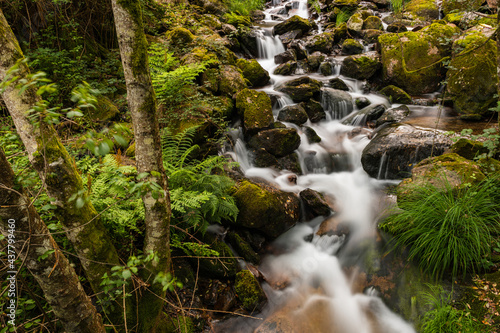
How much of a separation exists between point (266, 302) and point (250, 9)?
592 inches

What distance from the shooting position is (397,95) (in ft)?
28.7

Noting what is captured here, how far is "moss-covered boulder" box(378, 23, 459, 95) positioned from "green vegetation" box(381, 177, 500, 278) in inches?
259

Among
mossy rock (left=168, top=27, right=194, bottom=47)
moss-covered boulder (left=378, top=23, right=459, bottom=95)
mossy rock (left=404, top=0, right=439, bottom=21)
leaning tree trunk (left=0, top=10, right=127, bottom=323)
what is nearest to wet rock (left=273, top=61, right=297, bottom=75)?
moss-covered boulder (left=378, top=23, right=459, bottom=95)

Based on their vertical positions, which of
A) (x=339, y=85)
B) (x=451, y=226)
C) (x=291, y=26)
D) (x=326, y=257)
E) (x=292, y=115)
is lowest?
(x=326, y=257)

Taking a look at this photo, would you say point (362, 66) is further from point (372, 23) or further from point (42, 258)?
point (42, 258)

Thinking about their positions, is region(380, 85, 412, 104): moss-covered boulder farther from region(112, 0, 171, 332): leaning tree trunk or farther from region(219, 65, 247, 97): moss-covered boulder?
region(112, 0, 171, 332): leaning tree trunk

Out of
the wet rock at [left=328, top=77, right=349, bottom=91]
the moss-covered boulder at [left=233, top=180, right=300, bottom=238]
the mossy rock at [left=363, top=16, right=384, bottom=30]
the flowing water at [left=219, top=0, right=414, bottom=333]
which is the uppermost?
the mossy rock at [left=363, top=16, right=384, bottom=30]

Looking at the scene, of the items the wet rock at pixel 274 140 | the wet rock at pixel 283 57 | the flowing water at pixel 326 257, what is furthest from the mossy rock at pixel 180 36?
the wet rock at pixel 283 57

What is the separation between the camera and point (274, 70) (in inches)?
411

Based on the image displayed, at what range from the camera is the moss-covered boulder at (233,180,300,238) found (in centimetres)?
438

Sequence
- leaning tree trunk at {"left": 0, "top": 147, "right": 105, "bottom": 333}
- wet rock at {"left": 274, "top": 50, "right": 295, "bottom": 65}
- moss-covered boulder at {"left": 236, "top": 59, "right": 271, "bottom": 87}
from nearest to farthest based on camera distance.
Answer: leaning tree trunk at {"left": 0, "top": 147, "right": 105, "bottom": 333}, moss-covered boulder at {"left": 236, "top": 59, "right": 271, "bottom": 87}, wet rock at {"left": 274, "top": 50, "right": 295, "bottom": 65}

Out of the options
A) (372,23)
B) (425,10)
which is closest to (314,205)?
(372,23)

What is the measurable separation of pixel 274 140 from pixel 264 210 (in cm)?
245

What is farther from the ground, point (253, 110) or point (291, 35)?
point (291, 35)
